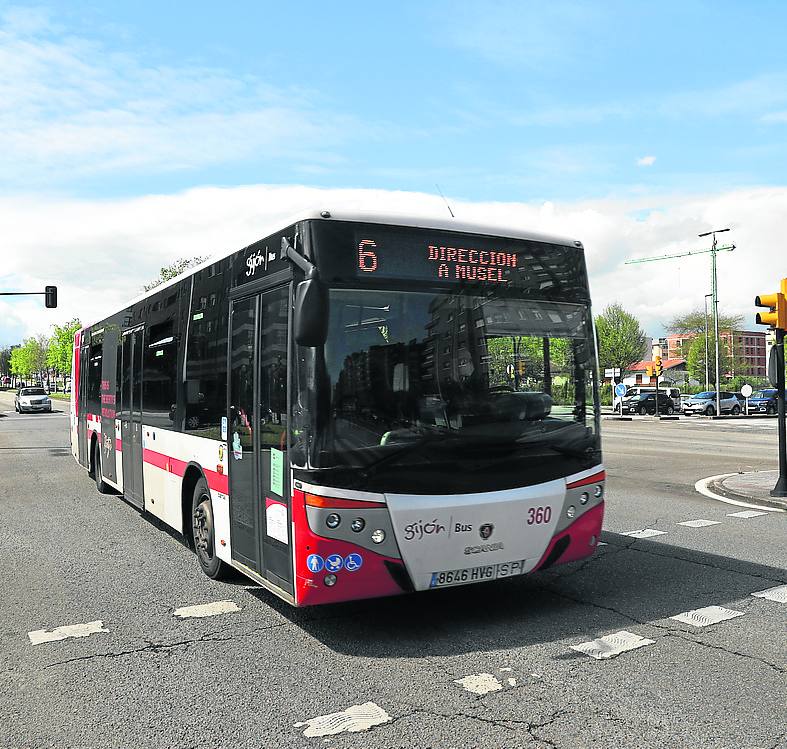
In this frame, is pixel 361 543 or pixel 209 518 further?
pixel 209 518

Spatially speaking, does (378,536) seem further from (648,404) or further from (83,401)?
(648,404)

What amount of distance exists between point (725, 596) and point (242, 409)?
3.94m

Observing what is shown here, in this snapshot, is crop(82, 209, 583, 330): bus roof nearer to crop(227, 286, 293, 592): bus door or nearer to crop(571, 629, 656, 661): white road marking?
crop(227, 286, 293, 592): bus door

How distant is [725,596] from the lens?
6.36 metres

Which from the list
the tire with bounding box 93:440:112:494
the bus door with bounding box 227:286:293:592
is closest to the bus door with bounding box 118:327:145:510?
the tire with bounding box 93:440:112:494

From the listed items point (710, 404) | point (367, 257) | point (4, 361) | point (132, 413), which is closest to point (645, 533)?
point (367, 257)

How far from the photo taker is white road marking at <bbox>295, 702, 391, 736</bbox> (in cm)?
398

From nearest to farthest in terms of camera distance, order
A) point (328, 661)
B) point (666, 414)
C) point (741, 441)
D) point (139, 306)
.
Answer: point (328, 661), point (139, 306), point (741, 441), point (666, 414)

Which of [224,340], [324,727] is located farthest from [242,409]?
[324,727]

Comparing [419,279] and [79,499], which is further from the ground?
[419,279]

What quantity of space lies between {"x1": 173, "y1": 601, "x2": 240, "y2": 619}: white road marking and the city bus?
34cm

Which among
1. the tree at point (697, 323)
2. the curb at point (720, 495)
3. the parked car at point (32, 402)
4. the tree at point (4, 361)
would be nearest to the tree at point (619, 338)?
the tree at point (697, 323)

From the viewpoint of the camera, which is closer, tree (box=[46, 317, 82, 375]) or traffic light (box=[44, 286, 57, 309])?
traffic light (box=[44, 286, 57, 309])

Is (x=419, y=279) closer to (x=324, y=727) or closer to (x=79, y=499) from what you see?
(x=324, y=727)
